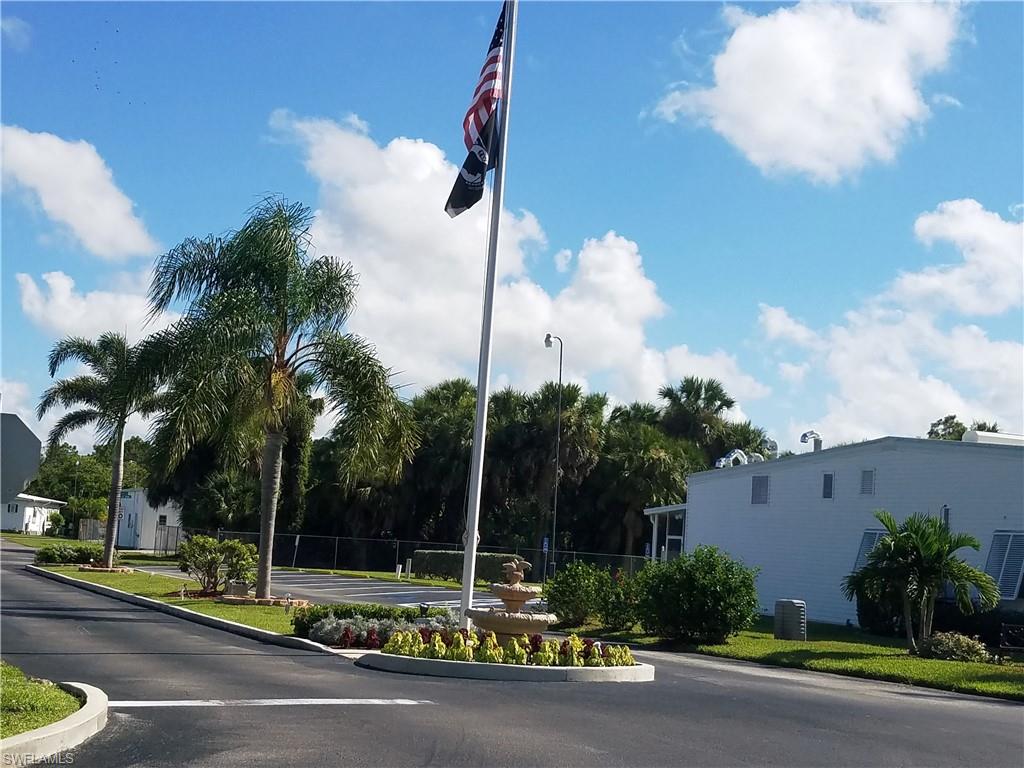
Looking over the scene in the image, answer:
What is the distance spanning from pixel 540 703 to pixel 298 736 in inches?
137

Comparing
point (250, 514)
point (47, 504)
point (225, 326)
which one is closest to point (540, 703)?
point (225, 326)

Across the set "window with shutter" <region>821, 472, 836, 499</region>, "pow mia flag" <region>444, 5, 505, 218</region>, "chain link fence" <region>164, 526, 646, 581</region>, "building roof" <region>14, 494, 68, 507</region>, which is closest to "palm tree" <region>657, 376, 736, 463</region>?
"chain link fence" <region>164, 526, 646, 581</region>

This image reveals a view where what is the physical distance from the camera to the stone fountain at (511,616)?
1549 centimetres

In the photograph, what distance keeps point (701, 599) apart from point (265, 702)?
476 inches

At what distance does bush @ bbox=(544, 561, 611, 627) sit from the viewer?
23625mm

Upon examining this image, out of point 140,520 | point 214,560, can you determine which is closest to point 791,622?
Answer: point 214,560

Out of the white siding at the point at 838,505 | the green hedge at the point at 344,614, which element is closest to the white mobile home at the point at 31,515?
the white siding at the point at 838,505

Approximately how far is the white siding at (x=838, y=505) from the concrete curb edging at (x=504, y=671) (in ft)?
46.8

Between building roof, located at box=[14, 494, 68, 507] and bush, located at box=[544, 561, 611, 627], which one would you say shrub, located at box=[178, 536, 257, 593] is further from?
building roof, located at box=[14, 494, 68, 507]

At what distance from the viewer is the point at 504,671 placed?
14.0 metres

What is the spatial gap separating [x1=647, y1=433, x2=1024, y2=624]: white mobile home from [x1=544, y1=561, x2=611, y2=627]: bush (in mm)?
7824

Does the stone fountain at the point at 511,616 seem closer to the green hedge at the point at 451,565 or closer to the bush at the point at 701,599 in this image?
the bush at the point at 701,599

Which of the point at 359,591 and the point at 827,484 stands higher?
the point at 827,484

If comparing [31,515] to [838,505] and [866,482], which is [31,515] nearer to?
[838,505]
